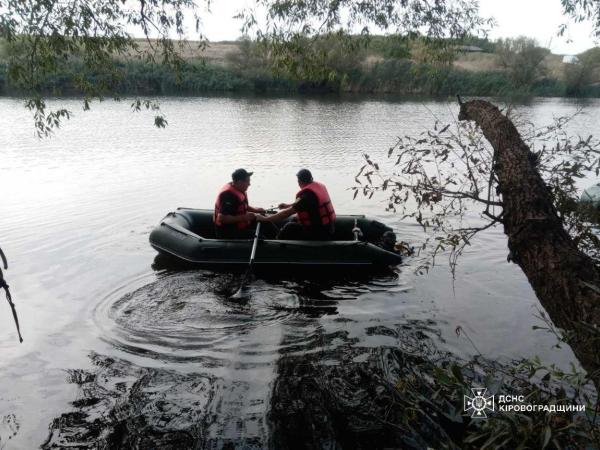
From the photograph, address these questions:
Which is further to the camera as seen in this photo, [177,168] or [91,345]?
[177,168]

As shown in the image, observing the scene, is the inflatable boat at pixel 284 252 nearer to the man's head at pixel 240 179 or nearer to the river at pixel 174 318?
the river at pixel 174 318

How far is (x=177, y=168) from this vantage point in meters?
14.5

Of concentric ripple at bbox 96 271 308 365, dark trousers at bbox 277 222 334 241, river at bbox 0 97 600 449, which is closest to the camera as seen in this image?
river at bbox 0 97 600 449

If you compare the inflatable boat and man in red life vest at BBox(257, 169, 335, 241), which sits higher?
man in red life vest at BBox(257, 169, 335, 241)

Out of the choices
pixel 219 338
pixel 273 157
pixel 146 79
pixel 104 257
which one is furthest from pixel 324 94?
pixel 219 338

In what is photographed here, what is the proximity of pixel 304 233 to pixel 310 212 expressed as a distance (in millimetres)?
387

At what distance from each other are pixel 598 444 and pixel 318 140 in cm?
1693

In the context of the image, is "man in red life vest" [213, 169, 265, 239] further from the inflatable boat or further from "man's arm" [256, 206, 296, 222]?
the inflatable boat

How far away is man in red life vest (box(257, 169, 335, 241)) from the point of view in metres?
7.16

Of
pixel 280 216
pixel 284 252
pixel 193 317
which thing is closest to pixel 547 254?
pixel 193 317

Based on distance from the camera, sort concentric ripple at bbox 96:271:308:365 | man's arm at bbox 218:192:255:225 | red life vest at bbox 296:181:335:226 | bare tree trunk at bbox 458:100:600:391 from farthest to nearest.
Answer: man's arm at bbox 218:192:255:225 < red life vest at bbox 296:181:335:226 < concentric ripple at bbox 96:271:308:365 < bare tree trunk at bbox 458:100:600:391

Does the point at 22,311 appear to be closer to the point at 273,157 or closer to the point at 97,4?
the point at 97,4

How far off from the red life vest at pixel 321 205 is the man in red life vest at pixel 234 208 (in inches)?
27.8

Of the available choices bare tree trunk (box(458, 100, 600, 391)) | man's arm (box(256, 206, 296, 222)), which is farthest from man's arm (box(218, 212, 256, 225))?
bare tree trunk (box(458, 100, 600, 391))
